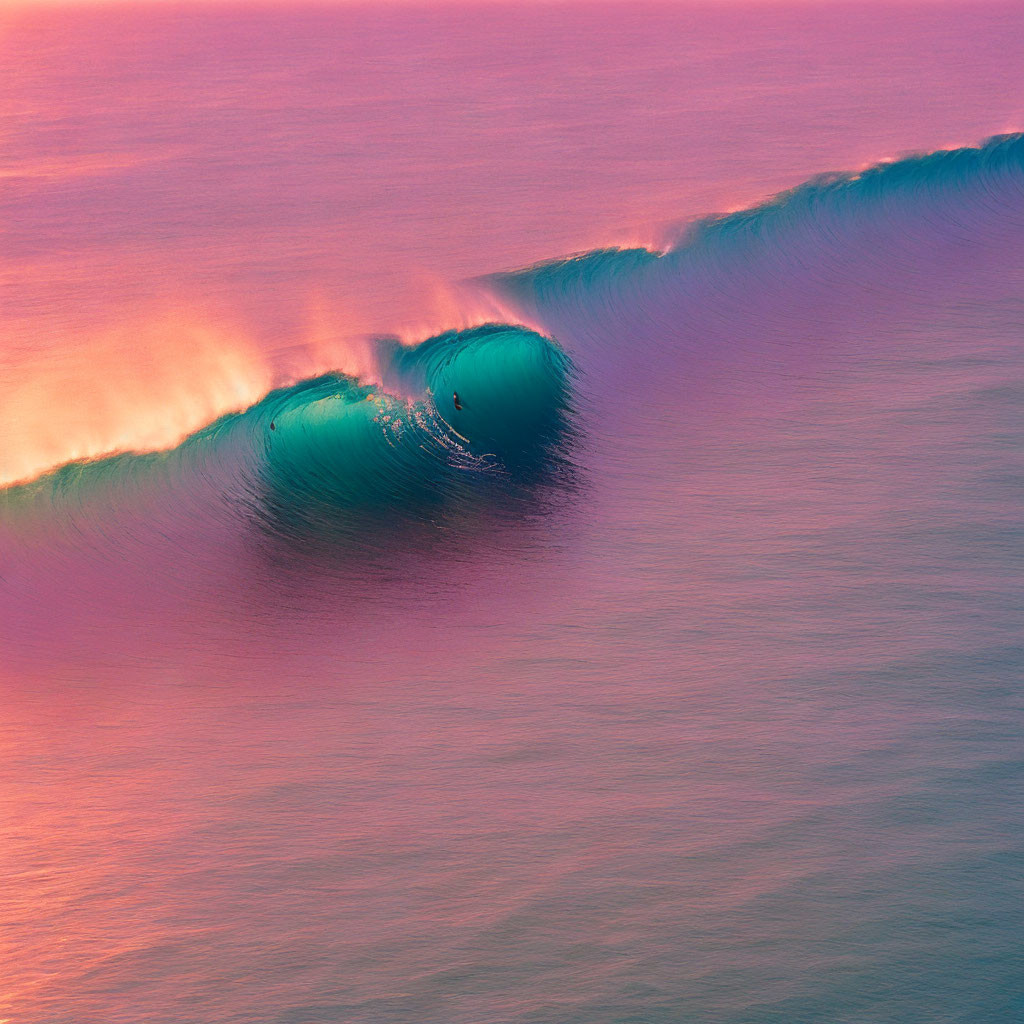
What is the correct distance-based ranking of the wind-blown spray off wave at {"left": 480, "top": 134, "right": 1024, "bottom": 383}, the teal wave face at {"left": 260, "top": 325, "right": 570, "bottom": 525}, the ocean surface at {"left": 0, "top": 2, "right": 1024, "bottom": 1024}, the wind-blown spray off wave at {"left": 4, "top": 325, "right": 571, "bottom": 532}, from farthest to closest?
the wind-blown spray off wave at {"left": 480, "top": 134, "right": 1024, "bottom": 383} < the teal wave face at {"left": 260, "top": 325, "right": 570, "bottom": 525} < the wind-blown spray off wave at {"left": 4, "top": 325, "right": 571, "bottom": 532} < the ocean surface at {"left": 0, "top": 2, "right": 1024, "bottom": 1024}

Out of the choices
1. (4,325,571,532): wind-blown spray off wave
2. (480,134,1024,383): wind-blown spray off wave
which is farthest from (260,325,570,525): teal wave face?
(480,134,1024,383): wind-blown spray off wave

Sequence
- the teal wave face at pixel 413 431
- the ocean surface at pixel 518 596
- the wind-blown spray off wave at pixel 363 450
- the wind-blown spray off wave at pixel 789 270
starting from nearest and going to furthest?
the ocean surface at pixel 518 596 → the wind-blown spray off wave at pixel 363 450 → the teal wave face at pixel 413 431 → the wind-blown spray off wave at pixel 789 270

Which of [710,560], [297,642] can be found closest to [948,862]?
[710,560]

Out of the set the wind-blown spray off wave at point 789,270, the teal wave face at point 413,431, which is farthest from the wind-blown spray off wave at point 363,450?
the wind-blown spray off wave at point 789,270

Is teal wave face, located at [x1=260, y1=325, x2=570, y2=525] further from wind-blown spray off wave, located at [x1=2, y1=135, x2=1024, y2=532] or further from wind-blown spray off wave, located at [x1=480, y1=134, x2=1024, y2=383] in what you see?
wind-blown spray off wave, located at [x1=480, y1=134, x2=1024, y2=383]

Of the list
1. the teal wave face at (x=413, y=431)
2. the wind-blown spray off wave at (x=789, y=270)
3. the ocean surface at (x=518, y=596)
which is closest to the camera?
the ocean surface at (x=518, y=596)

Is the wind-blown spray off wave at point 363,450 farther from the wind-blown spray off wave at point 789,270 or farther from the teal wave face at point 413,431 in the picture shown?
the wind-blown spray off wave at point 789,270

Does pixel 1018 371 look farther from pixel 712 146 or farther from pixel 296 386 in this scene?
pixel 712 146

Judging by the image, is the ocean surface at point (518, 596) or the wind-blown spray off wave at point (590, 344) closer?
the ocean surface at point (518, 596)
